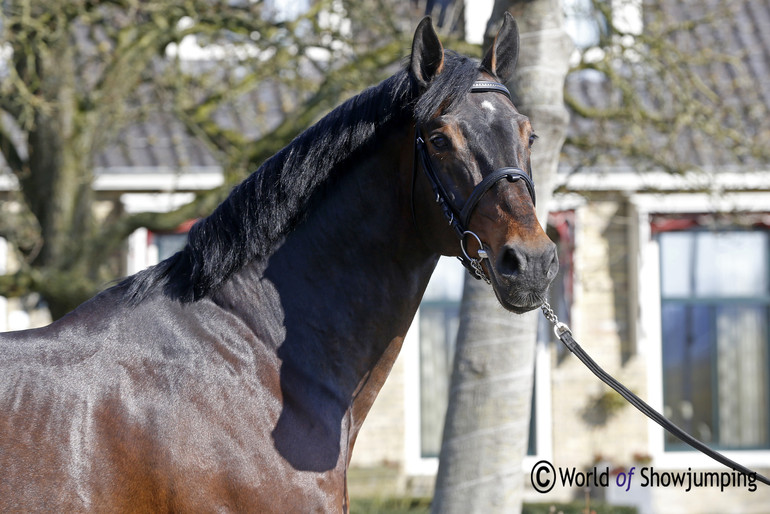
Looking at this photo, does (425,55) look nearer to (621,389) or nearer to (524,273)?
(524,273)

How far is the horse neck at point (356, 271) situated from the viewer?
7.94 feet

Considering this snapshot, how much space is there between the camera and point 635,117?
6.87 metres

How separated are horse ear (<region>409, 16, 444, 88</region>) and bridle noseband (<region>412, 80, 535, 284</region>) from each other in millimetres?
139

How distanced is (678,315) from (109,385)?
8.88m

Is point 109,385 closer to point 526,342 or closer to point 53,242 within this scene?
point 526,342

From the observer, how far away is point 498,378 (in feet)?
12.9

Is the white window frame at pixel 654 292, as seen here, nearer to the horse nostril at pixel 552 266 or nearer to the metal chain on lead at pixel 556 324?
the metal chain on lead at pixel 556 324

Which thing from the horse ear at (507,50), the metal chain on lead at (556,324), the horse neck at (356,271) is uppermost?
the horse ear at (507,50)

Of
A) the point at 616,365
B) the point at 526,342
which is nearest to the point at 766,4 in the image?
the point at 616,365

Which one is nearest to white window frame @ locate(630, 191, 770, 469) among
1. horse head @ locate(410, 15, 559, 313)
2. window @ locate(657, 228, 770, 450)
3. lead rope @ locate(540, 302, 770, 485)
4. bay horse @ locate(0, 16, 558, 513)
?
window @ locate(657, 228, 770, 450)

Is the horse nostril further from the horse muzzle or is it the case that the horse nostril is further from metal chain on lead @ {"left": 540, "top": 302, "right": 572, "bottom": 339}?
metal chain on lead @ {"left": 540, "top": 302, "right": 572, "bottom": 339}

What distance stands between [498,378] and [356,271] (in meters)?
1.70

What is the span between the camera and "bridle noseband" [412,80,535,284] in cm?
222

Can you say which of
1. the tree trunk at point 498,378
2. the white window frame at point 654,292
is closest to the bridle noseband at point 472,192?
the tree trunk at point 498,378
